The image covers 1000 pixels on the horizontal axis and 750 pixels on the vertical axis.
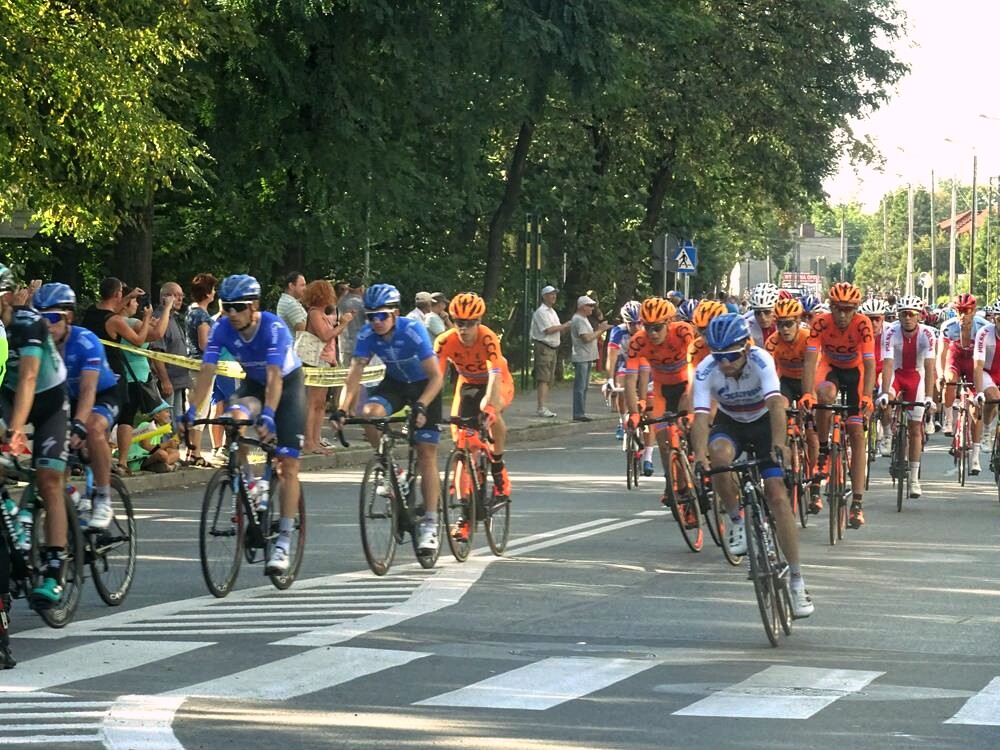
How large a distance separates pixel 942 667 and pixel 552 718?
2.42 metres

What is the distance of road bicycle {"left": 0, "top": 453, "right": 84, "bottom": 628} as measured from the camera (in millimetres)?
10242

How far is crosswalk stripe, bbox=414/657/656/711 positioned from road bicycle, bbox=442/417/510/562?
409 centimetres

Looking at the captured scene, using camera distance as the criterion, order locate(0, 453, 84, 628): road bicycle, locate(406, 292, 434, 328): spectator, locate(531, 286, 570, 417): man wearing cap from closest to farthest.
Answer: locate(0, 453, 84, 628): road bicycle < locate(406, 292, 434, 328): spectator < locate(531, 286, 570, 417): man wearing cap

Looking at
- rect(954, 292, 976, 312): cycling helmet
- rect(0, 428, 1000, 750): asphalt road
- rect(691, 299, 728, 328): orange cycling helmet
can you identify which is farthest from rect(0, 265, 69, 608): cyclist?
rect(954, 292, 976, 312): cycling helmet

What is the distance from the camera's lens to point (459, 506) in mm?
14023

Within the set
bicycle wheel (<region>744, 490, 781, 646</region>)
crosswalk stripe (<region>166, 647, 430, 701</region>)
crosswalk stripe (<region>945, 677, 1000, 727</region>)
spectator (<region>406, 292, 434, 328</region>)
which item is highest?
spectator (<region>406, 292, 434, 328</region>)

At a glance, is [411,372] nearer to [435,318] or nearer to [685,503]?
[685,503]

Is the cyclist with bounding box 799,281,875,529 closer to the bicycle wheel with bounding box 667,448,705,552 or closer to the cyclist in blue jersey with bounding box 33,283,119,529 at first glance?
the bicycle wheel with bounding box 667,448,705,552

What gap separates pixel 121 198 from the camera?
22281 mm

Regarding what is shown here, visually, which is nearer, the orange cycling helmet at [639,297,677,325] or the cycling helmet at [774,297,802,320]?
the cycling helmet at [774,297,802,320]

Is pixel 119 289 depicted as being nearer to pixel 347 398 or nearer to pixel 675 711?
pixel 347 398

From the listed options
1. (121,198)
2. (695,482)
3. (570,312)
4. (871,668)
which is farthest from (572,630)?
(570,312)

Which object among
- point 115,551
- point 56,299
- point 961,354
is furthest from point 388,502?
point 961,354

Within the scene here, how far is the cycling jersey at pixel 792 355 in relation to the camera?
16328 mm
